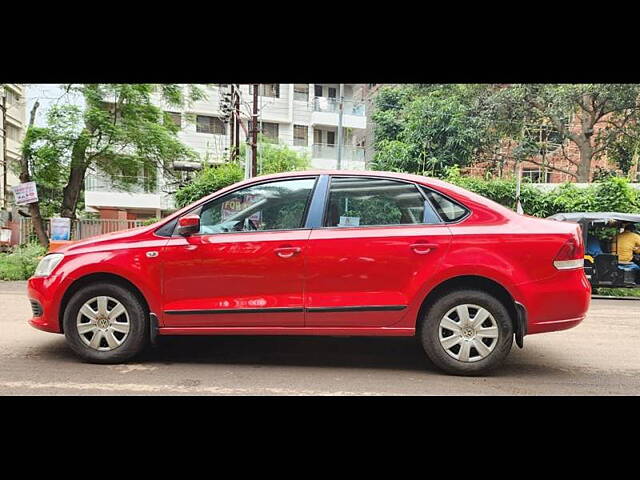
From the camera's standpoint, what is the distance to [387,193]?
14.1 ft

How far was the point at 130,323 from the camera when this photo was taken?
13.7ft

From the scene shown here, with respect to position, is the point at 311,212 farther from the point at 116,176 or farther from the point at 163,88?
the point at 116,176

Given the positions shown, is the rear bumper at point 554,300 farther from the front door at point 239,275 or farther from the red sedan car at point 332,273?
the front door at point 239,275

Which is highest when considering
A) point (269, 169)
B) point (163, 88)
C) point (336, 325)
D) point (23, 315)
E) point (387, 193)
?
point (163, 88)

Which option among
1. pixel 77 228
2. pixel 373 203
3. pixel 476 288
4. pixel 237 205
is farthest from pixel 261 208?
pixel 77 228

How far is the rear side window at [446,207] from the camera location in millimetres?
4160

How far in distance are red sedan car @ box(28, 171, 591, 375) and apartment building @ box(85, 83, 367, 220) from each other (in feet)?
72.9

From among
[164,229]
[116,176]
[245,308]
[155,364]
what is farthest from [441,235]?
[116,176]

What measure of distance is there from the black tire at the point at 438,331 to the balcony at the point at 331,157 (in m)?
23.5

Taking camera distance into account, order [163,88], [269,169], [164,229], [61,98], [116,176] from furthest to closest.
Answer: [269,169] → [116,176] → [163,88] → [61,98] → [164,229]

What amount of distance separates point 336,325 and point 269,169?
18205 mm

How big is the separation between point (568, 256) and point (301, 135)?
2625cm

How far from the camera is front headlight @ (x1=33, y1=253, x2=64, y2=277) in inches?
168

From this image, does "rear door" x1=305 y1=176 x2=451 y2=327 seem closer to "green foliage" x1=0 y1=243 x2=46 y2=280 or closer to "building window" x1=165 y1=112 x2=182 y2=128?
"green foliage" x1=0 y1=243 x2=46 y2=280
